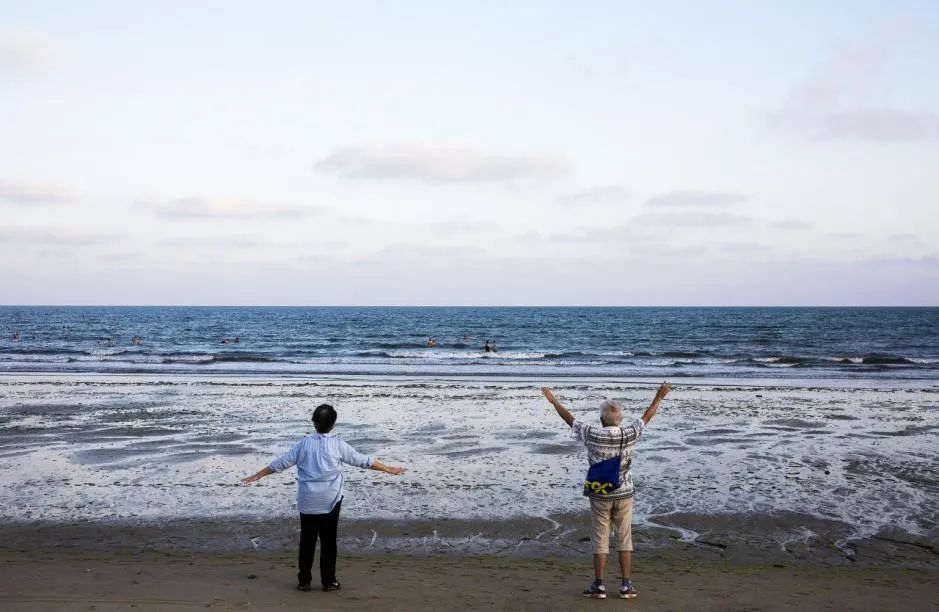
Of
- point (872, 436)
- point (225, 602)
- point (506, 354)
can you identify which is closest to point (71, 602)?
point (225, 602)

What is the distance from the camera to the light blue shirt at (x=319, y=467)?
6.30 metres

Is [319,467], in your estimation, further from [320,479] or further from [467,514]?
[467,514]

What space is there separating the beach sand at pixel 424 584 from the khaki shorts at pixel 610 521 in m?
0.48

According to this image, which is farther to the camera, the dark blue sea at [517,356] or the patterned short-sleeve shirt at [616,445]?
the dark blue sea at [517,356]

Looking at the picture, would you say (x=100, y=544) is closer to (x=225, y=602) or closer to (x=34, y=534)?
(x=34, y=534)

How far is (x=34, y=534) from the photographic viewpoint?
845cm

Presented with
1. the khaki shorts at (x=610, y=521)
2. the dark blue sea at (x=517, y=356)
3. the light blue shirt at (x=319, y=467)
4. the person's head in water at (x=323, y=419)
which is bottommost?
the dark blue sea at (x=517, y=356)

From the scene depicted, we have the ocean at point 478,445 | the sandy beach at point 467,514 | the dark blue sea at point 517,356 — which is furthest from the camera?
the dark blue sea at point 517,356

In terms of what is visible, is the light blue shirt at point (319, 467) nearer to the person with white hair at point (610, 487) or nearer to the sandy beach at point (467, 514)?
the sandy beach at point (467, 514)

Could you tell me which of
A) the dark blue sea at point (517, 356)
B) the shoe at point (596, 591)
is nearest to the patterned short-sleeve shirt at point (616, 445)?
the shoe at point (596, 591)

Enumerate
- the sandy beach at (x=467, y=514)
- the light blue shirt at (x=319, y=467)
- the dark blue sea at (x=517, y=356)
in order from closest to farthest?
the light blue shirt at (x=319, y=467), the sandy beach at (x=467, y=514), the dark blue sea at (x=517, y=356)

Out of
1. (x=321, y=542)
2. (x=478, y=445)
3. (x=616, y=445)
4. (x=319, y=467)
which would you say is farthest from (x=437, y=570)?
(x=478, y=445)

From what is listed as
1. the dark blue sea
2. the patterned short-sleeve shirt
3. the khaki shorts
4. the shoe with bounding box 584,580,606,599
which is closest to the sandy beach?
the shoe with bounding box 584,580,606,599

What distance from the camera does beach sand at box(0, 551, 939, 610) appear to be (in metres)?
6.20
